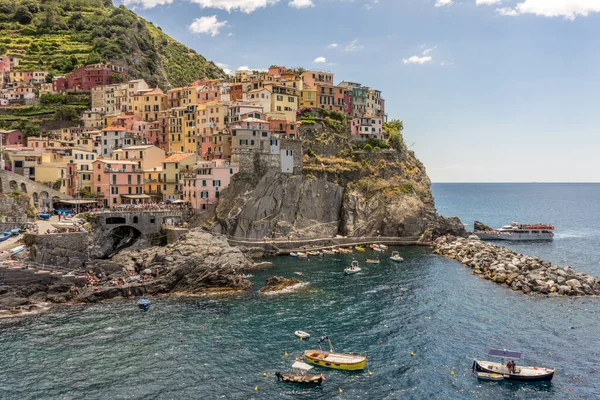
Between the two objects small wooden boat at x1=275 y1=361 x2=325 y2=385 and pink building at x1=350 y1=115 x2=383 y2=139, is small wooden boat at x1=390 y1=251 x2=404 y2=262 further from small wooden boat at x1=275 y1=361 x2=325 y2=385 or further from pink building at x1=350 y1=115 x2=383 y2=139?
small wooden boat at x1=275 y1=361 x2=325 y2=385

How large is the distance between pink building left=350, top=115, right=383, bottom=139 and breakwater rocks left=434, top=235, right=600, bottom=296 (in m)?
34.3

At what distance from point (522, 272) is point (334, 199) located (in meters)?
37.9

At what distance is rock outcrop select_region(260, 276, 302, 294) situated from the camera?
62.6m

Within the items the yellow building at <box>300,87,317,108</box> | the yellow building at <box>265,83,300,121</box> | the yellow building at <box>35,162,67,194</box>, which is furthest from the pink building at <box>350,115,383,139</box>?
the yellow building at <box>35,162,67,194</box>

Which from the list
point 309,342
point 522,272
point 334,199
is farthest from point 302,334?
point 334,199

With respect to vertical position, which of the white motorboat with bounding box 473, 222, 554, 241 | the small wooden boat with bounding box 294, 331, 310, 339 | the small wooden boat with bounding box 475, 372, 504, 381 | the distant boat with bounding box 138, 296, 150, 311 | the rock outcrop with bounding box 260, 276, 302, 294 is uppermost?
the white motorboat with bounding box 473, 222, 554, 241

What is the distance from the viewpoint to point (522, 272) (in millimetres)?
68625

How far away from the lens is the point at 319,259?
8231cm

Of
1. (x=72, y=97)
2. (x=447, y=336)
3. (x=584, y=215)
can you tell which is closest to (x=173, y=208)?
(x=447, y=336)

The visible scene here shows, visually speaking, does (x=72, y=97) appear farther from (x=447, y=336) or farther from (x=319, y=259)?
(x=447, y=336)

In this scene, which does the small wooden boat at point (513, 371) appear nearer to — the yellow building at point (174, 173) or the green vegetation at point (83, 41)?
the yellow building at point (174, 173)

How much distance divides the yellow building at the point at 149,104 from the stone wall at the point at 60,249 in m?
58.0

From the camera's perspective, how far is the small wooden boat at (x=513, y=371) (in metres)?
39.2

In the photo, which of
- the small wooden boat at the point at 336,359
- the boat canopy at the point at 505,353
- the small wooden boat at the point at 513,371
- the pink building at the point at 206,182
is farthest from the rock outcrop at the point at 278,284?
the boat canopy at the point at 505,353
